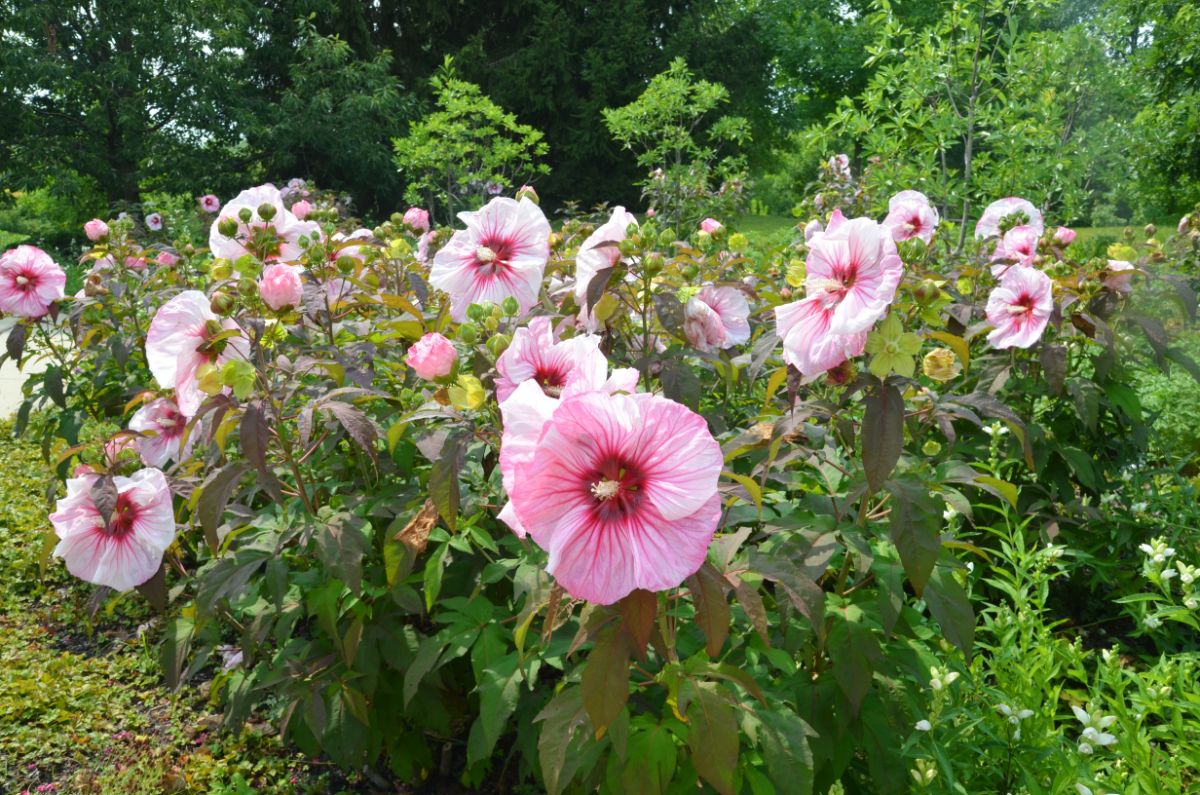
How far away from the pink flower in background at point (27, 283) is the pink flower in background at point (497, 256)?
72.8 inches

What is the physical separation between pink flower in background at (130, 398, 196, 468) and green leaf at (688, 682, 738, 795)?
1.49 metres

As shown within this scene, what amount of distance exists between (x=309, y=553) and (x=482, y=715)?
2.15 feet

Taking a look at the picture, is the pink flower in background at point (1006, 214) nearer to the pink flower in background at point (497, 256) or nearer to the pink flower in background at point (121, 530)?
the pink flower in background at point (497, 256)

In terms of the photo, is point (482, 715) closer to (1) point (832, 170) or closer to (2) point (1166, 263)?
(2) point (1166, 263)

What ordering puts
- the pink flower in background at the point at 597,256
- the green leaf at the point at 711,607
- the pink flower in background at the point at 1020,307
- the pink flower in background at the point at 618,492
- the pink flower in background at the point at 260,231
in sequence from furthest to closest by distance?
the pink flower in background at the point at 1020,307 < the pink flower in background at the point at 260,231 < the pink flower in background at the point at 597,256 < the green leaf at the point at 711,607 < the pink flower in background at the point at 618,492

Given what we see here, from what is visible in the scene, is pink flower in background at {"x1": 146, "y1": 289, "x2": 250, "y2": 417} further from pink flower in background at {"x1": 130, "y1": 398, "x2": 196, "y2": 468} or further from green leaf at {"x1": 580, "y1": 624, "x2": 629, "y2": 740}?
green leaf at {"x1": 580, "y1": 624, "x2": 629, "y2": 740}

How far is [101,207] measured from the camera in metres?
16.1

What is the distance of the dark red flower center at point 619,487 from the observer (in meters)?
1.07

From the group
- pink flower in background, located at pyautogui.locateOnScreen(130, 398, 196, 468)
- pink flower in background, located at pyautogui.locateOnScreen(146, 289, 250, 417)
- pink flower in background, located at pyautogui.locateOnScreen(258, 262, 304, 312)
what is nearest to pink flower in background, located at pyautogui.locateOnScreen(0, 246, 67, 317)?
pink flower in background, located at pyautogui.locateOnScreen(130, 398, 196, 468)

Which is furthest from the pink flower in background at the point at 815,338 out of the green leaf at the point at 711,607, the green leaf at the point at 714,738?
the green leaf at the point at 714,738

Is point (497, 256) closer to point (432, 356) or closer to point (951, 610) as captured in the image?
point (432, 356)

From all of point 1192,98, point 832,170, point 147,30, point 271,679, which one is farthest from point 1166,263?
point 147,30

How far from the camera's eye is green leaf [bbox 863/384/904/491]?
1369mm

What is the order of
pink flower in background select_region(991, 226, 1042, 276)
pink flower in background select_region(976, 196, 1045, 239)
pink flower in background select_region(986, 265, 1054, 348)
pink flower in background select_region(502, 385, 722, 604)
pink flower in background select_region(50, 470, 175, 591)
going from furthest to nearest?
pink flower in background select_region(976, 196, 1045, 239) → pink flower in background select_region(991, 226, 1042, 276) → pink flower in background select_region(986, 265, 1054, 348) → pink flower in background select_region(50, 470, 175, 591) → pink flower in background select_region(502, 385, 722, 604)
